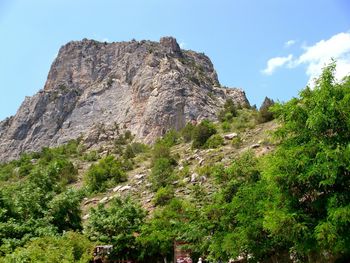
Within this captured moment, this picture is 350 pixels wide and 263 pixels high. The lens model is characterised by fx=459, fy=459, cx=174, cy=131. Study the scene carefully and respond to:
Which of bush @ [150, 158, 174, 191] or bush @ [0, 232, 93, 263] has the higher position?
bush @ [150, 158, 174, 191]

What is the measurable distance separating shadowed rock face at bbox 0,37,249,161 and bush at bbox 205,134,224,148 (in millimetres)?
22113

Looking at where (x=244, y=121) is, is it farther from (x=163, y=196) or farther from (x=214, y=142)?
(x=163, y=196)

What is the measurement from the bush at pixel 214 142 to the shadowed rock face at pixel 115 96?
22113 millimetres

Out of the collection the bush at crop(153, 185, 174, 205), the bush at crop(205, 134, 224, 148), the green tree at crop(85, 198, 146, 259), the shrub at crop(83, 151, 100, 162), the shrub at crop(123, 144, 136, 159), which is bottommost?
the green tree at crop(85, 198, 146, 259)

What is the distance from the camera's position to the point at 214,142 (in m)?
50.6

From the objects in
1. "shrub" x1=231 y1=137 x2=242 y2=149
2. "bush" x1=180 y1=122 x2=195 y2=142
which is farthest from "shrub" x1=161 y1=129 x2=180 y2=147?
"shrub" x1=231 y1=137 x2=242 y2=149

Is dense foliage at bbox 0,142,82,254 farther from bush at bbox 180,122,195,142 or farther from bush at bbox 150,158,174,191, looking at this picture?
bush at bbox 180,122,195,142

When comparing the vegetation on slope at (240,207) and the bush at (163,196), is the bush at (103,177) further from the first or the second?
the bush at (163,196)

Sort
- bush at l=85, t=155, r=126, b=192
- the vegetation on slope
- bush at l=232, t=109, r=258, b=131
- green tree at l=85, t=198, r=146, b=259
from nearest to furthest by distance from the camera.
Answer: the vegetation on slope → green tree at l=85, t=198, r=146, b=259 → bush at l=85, t=155, r=126, b=192 → bush at l=232, t=109, r=258, b=131

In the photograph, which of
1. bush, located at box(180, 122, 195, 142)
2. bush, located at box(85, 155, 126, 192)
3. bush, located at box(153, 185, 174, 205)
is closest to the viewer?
bush, located at box(153, 185, 174, 205)

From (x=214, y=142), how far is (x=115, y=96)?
46535mm

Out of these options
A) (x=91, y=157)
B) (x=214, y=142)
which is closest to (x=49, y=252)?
(x=214, y=142)

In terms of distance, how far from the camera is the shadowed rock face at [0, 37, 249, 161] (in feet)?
259

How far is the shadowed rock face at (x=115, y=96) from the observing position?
78.9m
